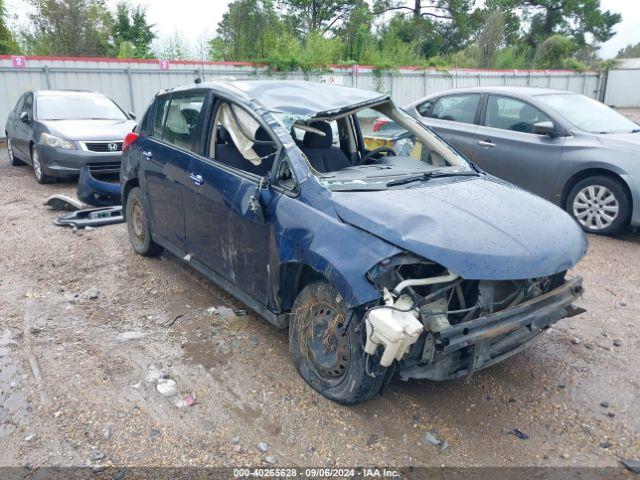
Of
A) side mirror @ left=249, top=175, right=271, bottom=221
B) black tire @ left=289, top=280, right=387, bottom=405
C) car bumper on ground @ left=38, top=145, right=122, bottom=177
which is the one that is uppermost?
side mirror @ left=249, top=175, right=271, bottom=221

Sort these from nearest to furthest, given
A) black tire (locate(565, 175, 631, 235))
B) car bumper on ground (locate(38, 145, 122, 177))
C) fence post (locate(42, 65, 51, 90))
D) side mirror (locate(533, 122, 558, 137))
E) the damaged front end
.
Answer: the damaged front end → black tire (locate(565, 175, 631, 235)) → side mirror (locate(533, 122, 558, 137)) → car bumper on ground (locate(38, 145, 122, 177)) → fence post (locate(42, 65, 51, 90))

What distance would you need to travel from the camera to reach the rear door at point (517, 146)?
264 inches

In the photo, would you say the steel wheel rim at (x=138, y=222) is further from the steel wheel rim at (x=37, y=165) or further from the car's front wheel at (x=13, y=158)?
the car's front wheel at (x=13, y=158)

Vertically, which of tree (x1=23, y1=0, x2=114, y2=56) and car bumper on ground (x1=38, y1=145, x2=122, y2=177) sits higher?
tree (x1=23, y1=0, x2=114, y2=56)

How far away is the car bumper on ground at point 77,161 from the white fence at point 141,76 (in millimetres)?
6416

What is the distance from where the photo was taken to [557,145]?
6.58m

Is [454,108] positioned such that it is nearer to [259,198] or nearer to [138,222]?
[138,222]

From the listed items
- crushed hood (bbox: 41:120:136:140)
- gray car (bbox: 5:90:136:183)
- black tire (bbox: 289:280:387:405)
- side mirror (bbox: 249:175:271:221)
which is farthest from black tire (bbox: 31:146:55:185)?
black tire (bbox: 289:280:387:405)

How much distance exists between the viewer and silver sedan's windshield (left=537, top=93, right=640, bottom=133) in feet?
22.0

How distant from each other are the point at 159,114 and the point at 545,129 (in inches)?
178

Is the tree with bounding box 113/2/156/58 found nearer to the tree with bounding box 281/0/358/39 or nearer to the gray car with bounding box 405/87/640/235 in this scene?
the tree with bounding box 281/0/358/39

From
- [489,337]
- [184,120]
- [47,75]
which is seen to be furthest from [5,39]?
[489,337]

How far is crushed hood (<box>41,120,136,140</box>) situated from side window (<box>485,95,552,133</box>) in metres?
5.74

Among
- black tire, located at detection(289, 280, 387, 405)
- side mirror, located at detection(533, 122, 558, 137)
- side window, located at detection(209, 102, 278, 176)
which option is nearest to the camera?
black tire, located at detection(289, 280, 387, 405)
